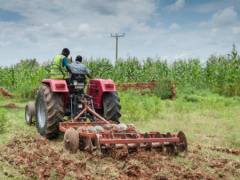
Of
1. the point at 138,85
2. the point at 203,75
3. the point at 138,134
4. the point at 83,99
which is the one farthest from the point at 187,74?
the point at 138,134

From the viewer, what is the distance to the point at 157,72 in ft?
68.7

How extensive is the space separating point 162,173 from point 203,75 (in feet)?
54.0

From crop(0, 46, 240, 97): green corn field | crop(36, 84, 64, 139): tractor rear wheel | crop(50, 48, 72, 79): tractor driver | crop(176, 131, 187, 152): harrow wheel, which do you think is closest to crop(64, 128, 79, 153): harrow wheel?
crop(36, 84, 64, 139): tractor rear wheel

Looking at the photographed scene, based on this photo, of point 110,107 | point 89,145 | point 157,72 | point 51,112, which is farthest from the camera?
point 157,72

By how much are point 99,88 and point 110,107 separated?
489mm

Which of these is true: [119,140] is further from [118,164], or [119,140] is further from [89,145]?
[89,145]

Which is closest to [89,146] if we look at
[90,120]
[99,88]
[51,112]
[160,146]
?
[160,146]

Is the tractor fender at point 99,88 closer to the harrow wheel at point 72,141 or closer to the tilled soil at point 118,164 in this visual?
the tilled soil at point 118,164

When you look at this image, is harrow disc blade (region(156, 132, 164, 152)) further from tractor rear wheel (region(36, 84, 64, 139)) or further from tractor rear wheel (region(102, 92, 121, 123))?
tractor rear wheel (region(36, 84, 64, 139))

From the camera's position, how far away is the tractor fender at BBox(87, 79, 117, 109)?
7292 mm

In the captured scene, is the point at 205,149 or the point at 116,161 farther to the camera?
the point at 205,149

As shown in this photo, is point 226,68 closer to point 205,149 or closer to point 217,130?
point 217,130

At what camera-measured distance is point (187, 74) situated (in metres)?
20.1

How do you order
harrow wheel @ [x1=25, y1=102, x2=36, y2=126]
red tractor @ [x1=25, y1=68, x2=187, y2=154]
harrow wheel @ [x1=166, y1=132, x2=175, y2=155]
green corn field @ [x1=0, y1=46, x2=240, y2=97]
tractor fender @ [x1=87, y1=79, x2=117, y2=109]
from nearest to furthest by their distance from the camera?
red tractor @ [x1=25, y1=68, x2=187, y2=154], harrow wheel @ [x1=166, y1=132, x2=175, y2=155], tractor fender @ [x1=87, y1=79, x2=117, y2=109], harrow wheel @ [x1=25, y1=102, x2=36, y2=126], green corn field @ [x1=0, y1=46, x2=240, y2=97]
